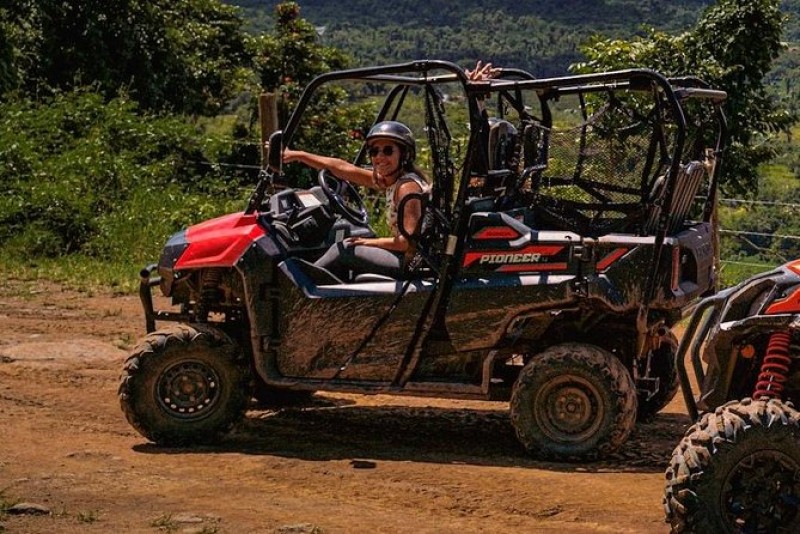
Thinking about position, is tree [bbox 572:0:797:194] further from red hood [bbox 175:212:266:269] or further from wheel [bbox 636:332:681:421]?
red hood [bbox 175:212:266:269]

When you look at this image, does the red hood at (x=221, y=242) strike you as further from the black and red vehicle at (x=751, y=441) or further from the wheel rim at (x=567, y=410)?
the black and red vehicle at (x=751, y=441)

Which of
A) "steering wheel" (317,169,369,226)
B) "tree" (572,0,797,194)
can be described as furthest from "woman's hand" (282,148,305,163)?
"tree" (572,0,797,194)

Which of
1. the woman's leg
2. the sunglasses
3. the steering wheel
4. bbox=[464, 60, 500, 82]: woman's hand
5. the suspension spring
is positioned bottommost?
the suspension spring

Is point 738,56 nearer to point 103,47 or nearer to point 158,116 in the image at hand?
point 158,116

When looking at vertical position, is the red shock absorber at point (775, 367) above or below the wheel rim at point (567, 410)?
above

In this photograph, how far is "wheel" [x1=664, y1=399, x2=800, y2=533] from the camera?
233 inches

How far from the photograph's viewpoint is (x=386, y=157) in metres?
8.81

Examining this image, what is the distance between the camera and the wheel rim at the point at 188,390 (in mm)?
8922

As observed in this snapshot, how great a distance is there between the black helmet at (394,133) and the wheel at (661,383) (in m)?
2.03

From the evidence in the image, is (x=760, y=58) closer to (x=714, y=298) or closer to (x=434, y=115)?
(x=434, y=115)

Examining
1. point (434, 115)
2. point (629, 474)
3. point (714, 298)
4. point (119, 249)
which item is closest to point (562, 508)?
point (629, 474)

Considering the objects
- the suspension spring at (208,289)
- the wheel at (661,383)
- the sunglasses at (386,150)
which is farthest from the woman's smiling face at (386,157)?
the wheel at (661,383)

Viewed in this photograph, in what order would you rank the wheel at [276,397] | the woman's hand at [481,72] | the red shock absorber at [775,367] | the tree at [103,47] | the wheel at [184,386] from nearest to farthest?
the red shock absorber at [775,367]
the woman's hand at [481,72]
the wheel at [184,386]
the wheel at [276,397]
the tree at [103,47]

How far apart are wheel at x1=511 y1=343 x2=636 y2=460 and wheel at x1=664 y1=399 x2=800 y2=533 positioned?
7.58 feet
